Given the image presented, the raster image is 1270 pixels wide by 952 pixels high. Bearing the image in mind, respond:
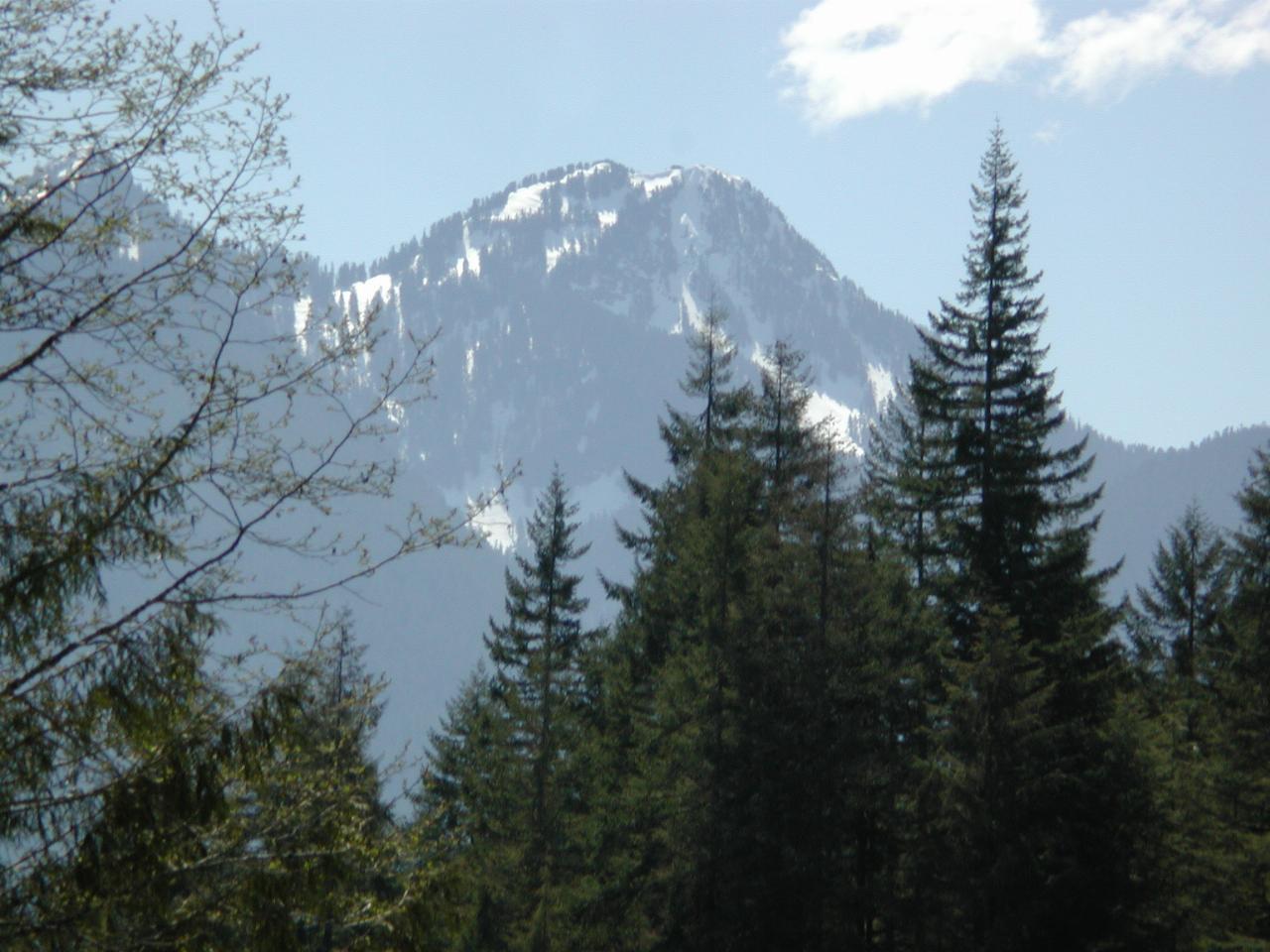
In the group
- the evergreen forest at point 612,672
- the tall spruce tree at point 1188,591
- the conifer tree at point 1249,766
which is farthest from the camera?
the tall spruce tree at point 1188,591

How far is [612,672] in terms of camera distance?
25781 mm

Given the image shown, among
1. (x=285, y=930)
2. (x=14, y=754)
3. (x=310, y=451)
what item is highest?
(x=310, y=451)

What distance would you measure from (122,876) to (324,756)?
2.76 metres

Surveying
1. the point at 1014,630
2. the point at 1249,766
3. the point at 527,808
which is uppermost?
the point at 1014,630

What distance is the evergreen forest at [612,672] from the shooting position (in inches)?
215

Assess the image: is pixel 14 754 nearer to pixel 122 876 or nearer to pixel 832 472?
pixel 122 876

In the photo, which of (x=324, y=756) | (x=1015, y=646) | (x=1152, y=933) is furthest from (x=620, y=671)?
(x=324, y=756)

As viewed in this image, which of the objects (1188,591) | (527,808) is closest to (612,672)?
(527,808)

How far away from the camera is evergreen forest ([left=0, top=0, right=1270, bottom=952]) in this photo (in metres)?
5.47

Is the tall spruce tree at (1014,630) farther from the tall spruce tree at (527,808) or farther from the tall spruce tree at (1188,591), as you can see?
the tall spruce tree at (1188,591)

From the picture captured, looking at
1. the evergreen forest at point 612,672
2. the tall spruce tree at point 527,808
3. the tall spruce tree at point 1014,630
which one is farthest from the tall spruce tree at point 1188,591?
the tall spruce tree at point 527,808

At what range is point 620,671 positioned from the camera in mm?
25656

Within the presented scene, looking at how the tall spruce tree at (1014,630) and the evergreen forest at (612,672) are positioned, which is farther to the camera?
the tall spruce tree at (1014,630)

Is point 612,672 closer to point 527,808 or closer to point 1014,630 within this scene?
point 527,808
